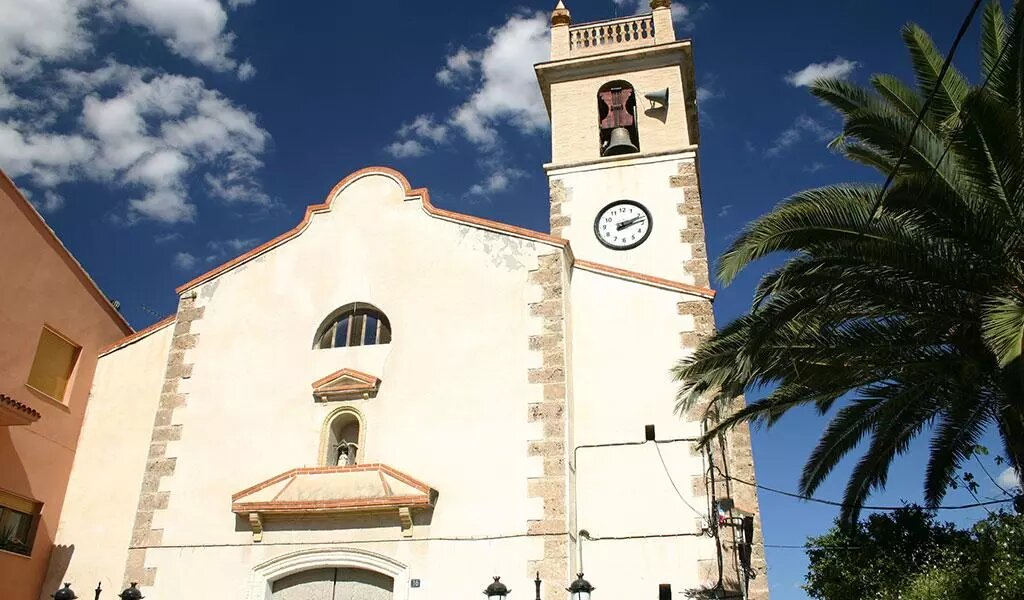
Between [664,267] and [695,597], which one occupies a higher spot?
→ [664,267]

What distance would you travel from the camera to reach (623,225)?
18078 mm

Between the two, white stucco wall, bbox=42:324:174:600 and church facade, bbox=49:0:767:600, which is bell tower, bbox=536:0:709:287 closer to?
church facade, bbox=49:0:767:600

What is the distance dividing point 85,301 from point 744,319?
12184 millimetres

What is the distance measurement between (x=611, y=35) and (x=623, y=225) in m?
5.78

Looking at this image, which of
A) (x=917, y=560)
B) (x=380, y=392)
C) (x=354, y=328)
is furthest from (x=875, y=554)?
(x=354, y=328)

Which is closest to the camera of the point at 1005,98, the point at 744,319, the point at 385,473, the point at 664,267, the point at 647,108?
the point at 1005,98

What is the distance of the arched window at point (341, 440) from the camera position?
45.0 feet

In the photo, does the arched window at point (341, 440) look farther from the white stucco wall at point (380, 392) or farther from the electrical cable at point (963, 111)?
the electrical cable at point (963, 111)

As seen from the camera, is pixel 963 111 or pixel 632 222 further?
pixel 632 222

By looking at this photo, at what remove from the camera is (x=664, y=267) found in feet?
56.5

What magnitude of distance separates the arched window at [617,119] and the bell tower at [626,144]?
0.02 meters

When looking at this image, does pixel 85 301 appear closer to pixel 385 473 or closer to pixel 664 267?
pixel 385 473

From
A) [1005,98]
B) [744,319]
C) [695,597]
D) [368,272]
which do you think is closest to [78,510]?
[368,272]

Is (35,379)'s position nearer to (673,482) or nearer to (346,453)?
(346,453)
